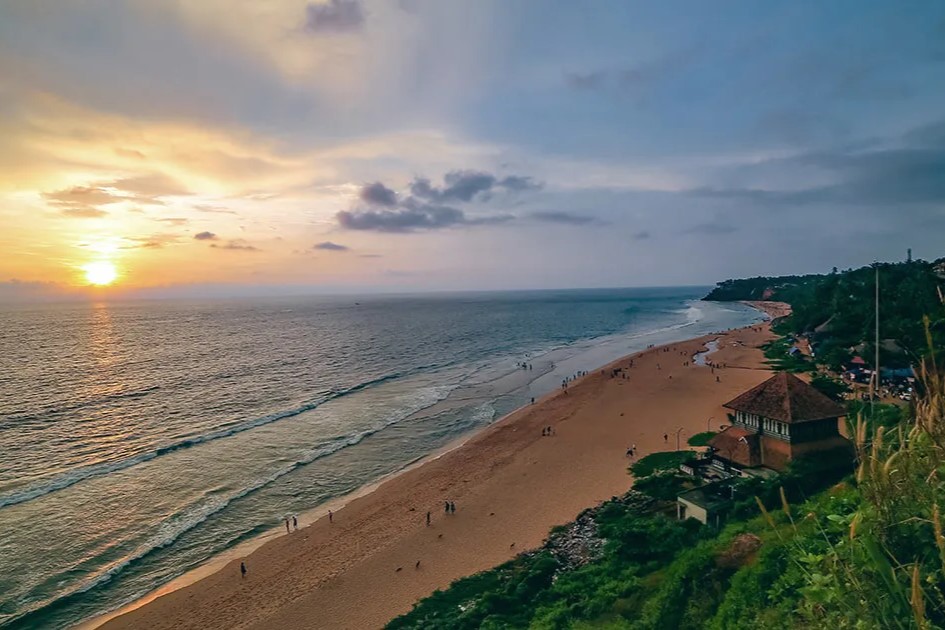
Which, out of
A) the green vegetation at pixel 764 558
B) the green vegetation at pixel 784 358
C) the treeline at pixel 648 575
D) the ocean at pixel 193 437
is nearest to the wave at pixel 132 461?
the ocean at pixel 193 437

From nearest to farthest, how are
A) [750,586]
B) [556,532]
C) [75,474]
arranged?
1. [750,586]
2. [556,532]
3. [75,474]

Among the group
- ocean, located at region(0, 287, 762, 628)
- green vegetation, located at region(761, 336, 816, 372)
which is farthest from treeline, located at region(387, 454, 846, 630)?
green vegetation, located at region(761, 336, 816, 372)

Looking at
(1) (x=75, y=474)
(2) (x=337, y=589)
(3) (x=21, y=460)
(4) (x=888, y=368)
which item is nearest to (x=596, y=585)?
(2) (x=337, y=589)

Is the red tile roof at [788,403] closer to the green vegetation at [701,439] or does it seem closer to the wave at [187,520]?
the green vegetation at [701,439]

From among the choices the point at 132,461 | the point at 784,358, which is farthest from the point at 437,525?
the point at 784,358

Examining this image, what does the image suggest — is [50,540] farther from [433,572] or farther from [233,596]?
[433,572]
